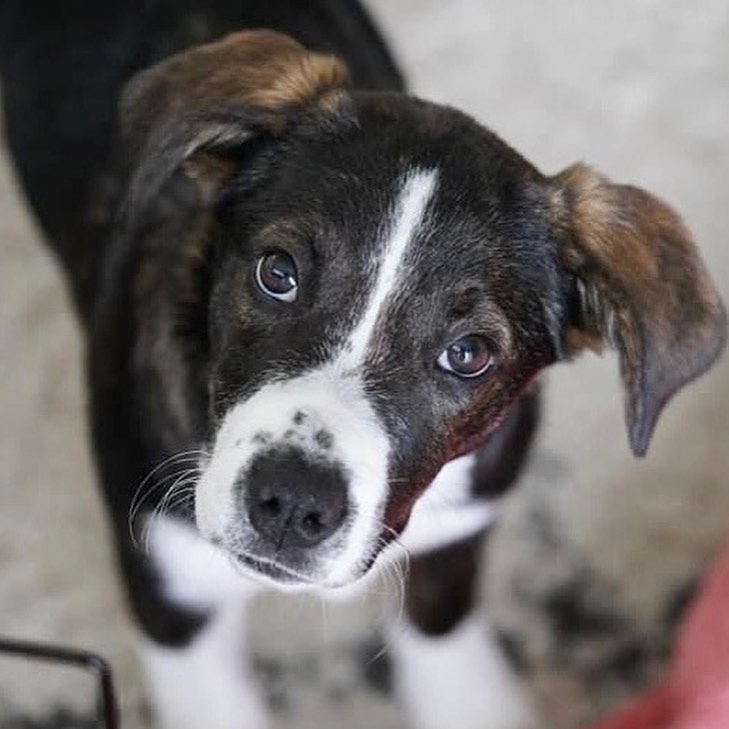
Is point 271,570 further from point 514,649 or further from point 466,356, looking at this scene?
point 514,649

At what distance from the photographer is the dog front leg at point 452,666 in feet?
7.41

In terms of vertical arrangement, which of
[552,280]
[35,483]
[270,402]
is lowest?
[35,483]

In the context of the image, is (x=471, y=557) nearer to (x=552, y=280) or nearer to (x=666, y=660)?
(x=666, y=660)

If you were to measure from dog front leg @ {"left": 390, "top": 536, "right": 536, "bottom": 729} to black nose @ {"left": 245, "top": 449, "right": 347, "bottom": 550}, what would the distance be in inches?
26.7

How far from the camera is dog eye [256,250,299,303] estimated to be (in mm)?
1620

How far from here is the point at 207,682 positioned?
2.25 metres

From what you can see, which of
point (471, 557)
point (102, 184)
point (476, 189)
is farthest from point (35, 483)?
point (476, 189)

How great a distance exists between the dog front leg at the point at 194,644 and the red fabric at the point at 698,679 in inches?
19.2

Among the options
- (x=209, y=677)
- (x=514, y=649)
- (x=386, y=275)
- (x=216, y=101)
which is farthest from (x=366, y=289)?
(x=514, y=649)

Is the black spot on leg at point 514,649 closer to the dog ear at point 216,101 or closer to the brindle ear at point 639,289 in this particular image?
the brindle ear at point 639,289

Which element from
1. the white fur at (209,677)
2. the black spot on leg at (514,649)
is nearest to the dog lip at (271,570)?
the white fur at (209,677)

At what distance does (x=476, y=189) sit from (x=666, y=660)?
100 centimetres

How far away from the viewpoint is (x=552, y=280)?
1683 mm

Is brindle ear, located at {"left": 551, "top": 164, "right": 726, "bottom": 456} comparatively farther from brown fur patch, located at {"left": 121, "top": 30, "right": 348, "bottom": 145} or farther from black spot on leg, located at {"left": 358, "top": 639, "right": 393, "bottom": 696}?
black spot on leg, located at {"left": 358, "top": 639, "right": 393, "bottom": 696}
